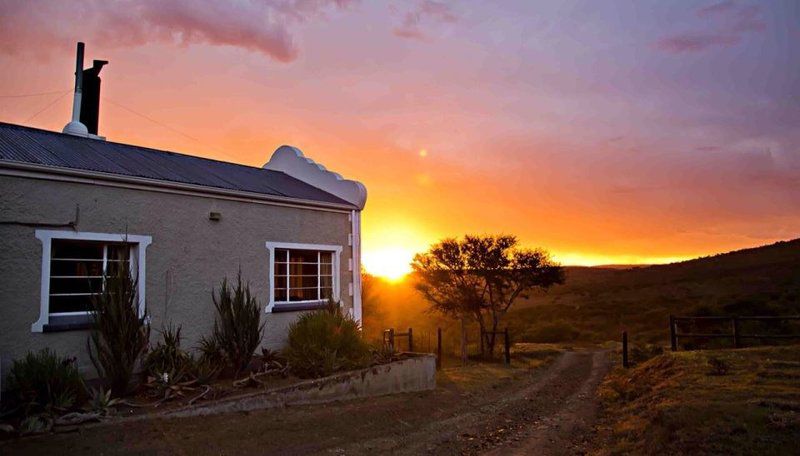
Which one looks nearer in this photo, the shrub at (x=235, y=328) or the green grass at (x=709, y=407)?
the green grass at (x=709, y=407)

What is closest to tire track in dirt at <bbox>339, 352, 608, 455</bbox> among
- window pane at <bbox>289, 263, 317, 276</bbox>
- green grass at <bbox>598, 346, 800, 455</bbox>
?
green grass at <bbox>598, 346, 800, 455</bbox>

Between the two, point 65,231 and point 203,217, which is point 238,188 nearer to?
point 203,217

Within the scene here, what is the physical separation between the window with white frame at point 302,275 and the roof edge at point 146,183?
4.03 feet

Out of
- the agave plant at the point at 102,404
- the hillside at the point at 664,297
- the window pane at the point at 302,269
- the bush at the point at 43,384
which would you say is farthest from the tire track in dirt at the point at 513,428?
the hillside at the point at 664,297

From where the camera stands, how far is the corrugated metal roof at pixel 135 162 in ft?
32.3

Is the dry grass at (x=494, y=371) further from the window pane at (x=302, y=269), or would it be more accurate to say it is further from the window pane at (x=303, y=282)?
the window pane at (x=302, y=269)

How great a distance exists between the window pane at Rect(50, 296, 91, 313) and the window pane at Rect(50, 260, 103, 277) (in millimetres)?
403

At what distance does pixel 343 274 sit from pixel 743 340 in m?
17.0

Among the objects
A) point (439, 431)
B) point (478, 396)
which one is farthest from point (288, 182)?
point (439, 431)

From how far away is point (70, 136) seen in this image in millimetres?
12219

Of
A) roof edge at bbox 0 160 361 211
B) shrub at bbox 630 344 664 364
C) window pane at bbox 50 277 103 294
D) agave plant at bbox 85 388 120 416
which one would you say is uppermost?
roof edge at bbox 0 160 361 211

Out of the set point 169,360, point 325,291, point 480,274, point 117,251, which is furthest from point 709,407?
point 480,274

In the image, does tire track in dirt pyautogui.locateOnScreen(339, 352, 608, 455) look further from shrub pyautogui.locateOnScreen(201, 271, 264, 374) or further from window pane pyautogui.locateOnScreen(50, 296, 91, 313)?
window pane pyautogui.locateOnScreen(50, 296, 91, 313)

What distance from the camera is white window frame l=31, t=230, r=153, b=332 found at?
8.99 m
